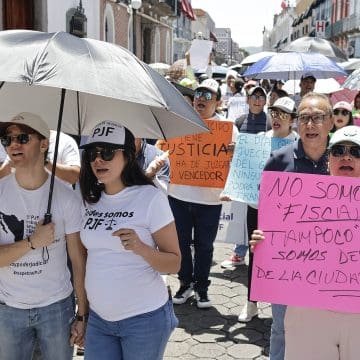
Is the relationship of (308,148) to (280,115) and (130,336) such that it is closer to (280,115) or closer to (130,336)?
(280,115)

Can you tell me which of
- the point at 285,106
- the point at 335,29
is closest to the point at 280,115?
the point at 285,106

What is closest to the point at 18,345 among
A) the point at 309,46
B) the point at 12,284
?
the point at 12,284

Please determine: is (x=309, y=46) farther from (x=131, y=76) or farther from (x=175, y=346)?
(x=131, y=76)

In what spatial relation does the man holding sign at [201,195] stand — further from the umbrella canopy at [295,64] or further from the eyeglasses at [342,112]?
the umbrella canopy at [295,64]

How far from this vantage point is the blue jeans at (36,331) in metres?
2.30

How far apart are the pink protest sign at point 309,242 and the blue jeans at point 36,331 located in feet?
2.84

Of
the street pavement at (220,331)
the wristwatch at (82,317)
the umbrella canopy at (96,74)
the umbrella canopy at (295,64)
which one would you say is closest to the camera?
the umbrella canopy at (96,74)

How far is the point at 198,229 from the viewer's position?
14.3 ft

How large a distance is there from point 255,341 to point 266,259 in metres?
1.59

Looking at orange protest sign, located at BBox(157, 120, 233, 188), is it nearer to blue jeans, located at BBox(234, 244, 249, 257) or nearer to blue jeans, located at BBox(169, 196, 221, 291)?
blue jeans, located at BBox(169, 196, 221, 291)

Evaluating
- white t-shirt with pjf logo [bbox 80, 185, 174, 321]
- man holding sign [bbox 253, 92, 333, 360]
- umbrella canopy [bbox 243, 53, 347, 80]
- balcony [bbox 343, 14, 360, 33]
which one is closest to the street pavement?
man holding sign [bbox 253, 92, 333, 360]

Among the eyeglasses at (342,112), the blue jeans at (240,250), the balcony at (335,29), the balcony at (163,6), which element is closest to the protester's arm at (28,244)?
the eyeglasses at (342,112)

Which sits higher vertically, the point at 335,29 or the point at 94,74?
the point at 335,29

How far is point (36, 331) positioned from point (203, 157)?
2316mm
